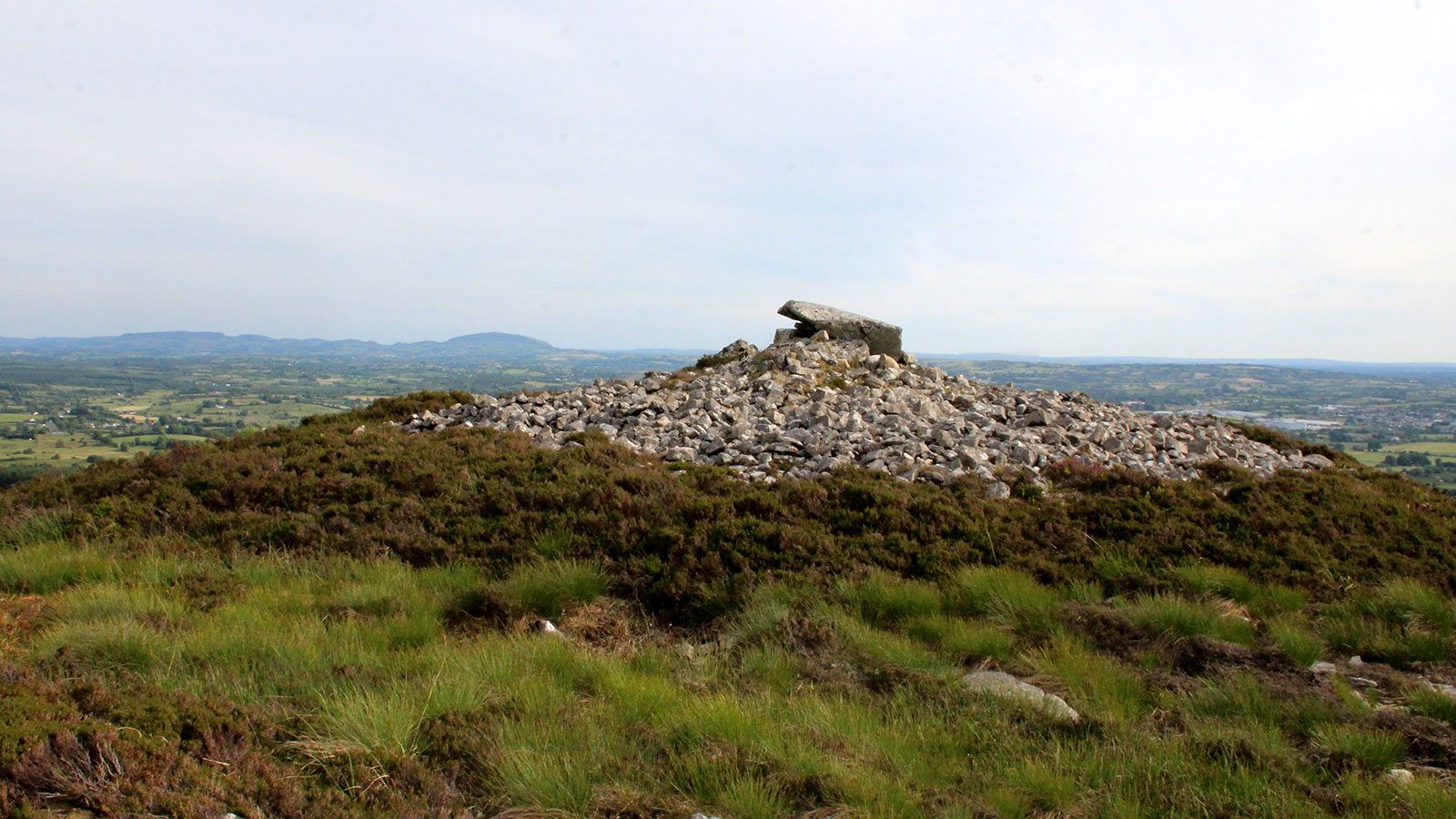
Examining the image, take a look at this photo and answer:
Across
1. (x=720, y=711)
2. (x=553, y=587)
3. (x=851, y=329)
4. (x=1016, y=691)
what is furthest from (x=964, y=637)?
(x=851, y=329)

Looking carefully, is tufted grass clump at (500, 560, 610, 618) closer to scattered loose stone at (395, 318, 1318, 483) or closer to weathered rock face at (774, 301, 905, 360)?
scattered loose stone at (395, 318, 1318, 483)

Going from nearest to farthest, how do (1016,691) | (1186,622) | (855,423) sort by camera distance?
(1016,691) < (1186,622) < (855,423)

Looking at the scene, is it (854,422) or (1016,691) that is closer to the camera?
(1016,691)

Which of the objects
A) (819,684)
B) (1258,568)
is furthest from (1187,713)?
(1258,568)

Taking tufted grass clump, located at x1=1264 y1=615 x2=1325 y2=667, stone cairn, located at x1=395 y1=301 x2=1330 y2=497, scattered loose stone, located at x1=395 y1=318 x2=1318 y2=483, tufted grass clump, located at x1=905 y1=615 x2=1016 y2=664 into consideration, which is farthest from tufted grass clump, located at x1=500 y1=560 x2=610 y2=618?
tufted grass clump, located at x1=1264 y1=615 x2=1325 y2=667

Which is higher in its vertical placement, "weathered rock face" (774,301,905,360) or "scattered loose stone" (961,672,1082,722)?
"weathered rock face" (774,301,905,360)

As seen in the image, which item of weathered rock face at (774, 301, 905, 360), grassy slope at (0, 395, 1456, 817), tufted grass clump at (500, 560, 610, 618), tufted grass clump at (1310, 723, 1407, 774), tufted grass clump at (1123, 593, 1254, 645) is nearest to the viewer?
grassy slope at (0, 395, 1456, 817)

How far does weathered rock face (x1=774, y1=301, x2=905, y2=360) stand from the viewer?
19391 millimetres

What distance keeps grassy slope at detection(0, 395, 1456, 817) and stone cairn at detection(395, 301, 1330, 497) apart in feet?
3.96

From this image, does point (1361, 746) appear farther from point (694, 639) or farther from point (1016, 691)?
point (694, 639)

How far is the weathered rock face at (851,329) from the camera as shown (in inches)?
763

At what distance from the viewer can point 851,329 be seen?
64.5 feet

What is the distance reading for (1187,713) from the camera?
4.92 meters

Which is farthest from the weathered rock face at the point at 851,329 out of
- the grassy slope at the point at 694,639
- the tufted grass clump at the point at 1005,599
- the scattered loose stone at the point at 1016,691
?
the scattered loose stone at the point at 1016,691
